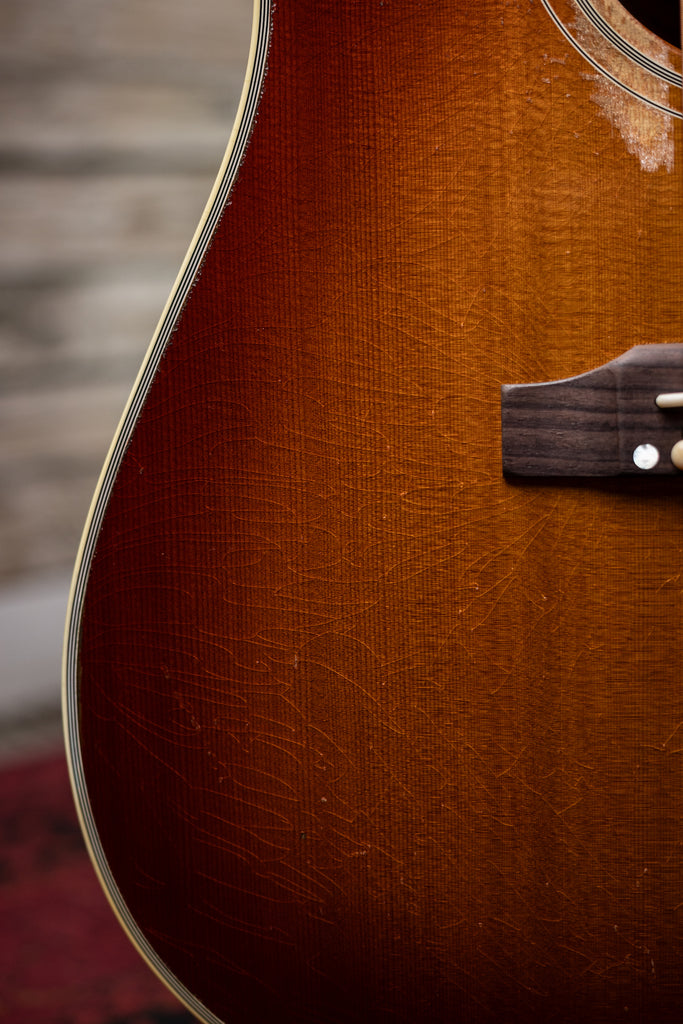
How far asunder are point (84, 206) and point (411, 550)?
1.23m

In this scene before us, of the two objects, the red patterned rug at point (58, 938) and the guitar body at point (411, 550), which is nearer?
the guitar body at point (411, 550)

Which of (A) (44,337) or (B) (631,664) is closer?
(B) (631,664)

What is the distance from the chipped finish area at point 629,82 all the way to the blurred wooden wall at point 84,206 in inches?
45.9

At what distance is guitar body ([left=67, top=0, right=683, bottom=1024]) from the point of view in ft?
1.59

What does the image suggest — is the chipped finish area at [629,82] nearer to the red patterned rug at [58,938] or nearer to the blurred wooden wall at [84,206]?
the red patterned rug at [58,938]

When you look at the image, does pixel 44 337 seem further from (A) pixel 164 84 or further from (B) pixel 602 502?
(B) pixel 602 502

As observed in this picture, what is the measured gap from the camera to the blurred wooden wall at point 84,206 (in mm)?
1398

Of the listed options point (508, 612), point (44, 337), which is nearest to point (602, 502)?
point (508, 612)

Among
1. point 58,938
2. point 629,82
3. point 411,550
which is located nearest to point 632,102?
point 629,82

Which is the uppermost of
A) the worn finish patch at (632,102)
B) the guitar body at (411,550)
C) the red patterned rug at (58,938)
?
the worn finish patch at (632,102)

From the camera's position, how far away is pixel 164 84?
4.84ft

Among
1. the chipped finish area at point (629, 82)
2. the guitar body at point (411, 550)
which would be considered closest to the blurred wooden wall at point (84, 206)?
the guitar body at point (411, 550)

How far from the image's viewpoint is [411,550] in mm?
504

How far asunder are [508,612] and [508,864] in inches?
6.4
